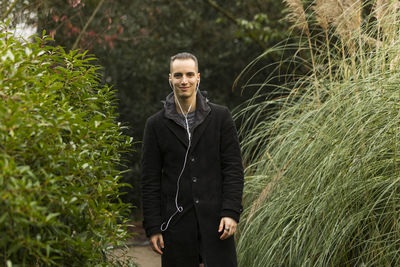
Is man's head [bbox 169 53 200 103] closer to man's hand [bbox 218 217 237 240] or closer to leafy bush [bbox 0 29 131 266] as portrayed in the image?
leafy bush [bbox 0 29 131 266]

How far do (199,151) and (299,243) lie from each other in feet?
3.16

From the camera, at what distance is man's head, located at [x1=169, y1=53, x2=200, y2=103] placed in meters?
3.19

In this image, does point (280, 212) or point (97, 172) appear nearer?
point (97, 172)

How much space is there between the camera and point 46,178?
222 cm

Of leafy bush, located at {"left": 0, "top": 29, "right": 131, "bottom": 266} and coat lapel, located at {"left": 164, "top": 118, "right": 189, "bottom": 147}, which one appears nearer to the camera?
leafy bush, located at {"left": 0, "top": 29, "right": 131, "bottom": 266}

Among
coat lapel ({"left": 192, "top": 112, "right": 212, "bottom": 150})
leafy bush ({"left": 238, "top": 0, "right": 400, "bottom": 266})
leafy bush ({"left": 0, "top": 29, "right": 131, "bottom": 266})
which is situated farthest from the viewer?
leafy bush ({"left": 238, "top": 0, "right": 400, "bottom": 266})

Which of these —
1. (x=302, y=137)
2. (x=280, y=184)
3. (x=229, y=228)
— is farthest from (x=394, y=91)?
(x=229, y=228)

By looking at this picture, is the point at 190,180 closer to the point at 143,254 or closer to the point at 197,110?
the point at 197,110

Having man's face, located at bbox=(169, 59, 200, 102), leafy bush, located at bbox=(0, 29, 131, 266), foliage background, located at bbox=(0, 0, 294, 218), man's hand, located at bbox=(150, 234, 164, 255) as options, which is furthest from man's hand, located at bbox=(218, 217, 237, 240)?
foliage background, located at bbox=(0, 0, 294, 218)

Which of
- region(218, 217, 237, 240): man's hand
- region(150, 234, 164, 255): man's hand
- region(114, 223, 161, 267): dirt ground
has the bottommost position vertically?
region(114, 223, 161, 267): dirt ground

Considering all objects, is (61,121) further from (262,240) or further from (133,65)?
(133,65)

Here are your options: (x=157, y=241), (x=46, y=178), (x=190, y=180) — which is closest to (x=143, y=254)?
(x=157, y=241)

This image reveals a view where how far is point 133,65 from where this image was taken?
355 inches

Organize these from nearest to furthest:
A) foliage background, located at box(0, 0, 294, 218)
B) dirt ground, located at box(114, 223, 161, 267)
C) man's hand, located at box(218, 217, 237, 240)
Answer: man's hand, located at box(218, 217, 237, 240) < dirt ground, located at box(114, 223, 161, 267) < foliage background, located at box(0, 0, 294, 218)
